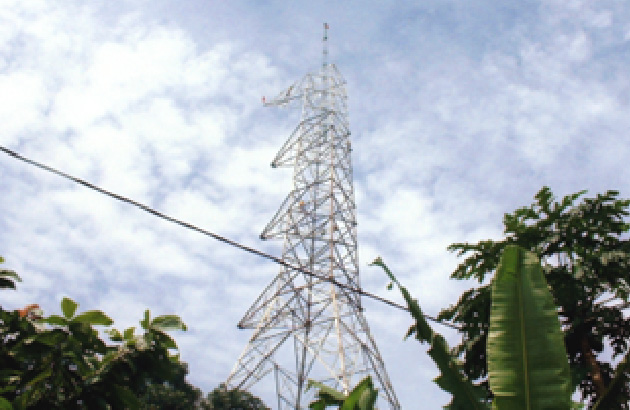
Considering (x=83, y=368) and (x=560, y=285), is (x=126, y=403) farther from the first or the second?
(x=560, y=285)

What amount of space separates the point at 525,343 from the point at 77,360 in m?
2.91

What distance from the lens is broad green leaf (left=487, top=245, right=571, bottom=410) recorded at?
2348 mm

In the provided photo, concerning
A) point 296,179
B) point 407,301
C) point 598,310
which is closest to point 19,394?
point 407,301

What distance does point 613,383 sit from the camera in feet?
7.98

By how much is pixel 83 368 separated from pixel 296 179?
13.7 m

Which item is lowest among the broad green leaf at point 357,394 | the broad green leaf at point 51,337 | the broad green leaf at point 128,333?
the broad green leaf at point 357,394

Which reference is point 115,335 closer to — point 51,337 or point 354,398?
point 51,337

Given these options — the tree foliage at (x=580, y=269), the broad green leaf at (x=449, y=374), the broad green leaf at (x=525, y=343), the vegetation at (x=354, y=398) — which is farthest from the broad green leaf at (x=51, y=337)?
the tree foliage at (x=580, y=269)

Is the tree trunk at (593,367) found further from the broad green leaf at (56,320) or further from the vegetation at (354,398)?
the broad green leaf at (56,320)

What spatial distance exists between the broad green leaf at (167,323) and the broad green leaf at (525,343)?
7.73ft

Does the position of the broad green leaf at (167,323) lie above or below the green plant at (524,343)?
above

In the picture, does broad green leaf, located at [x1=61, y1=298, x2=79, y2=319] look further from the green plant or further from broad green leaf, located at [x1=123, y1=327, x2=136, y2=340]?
the green plant

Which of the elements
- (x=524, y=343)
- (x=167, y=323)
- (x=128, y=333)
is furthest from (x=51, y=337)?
(x=524, y=343)

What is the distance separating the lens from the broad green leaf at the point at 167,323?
374 cm
